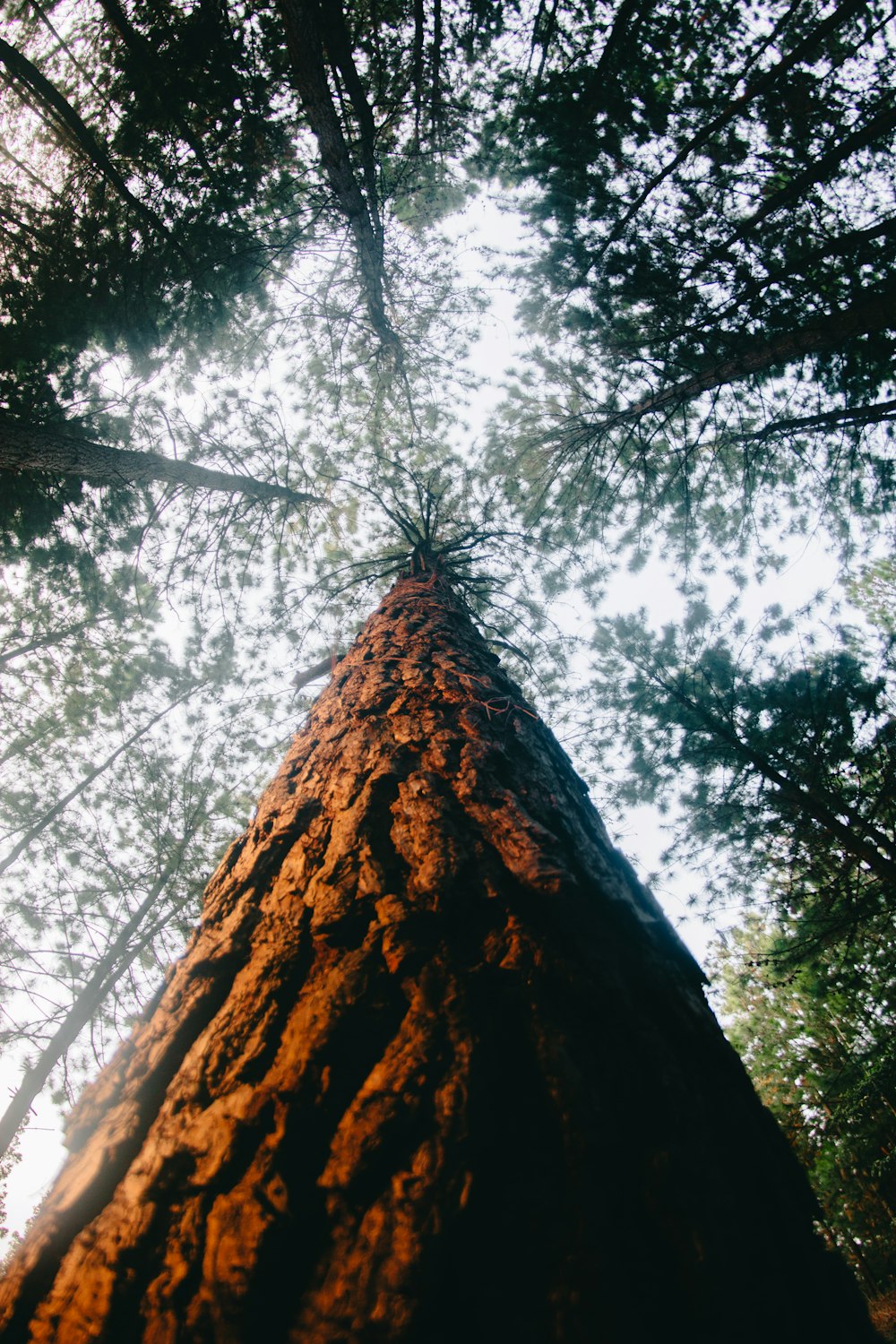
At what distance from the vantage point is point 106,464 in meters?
4.35

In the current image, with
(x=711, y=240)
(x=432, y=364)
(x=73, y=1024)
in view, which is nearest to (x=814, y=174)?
(x=711, y=240)

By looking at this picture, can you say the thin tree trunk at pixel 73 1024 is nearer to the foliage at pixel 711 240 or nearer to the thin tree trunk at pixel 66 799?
the thin tree trunk at pixel 66 799

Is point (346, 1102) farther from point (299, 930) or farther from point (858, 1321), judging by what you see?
point (858, 1321)

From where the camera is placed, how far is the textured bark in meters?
0.60

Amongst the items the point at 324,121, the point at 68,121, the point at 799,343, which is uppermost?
the point at 68,121

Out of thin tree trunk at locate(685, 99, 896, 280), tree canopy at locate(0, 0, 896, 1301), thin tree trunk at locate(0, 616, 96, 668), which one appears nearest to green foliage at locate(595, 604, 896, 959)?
tree canopy at locate(0, 0, 896, 1301)

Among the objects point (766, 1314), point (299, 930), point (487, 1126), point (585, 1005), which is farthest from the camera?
point (299, 930)

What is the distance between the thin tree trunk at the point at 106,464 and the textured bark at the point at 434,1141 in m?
4.40

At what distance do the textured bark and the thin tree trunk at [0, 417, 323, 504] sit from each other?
4398 millimetres

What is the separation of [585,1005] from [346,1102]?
399 millimetres

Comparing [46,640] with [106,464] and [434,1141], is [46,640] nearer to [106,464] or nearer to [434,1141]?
[106,464]

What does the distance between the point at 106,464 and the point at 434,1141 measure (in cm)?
524

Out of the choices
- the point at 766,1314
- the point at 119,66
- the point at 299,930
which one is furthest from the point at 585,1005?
the point at 119,66

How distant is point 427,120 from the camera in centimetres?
462
